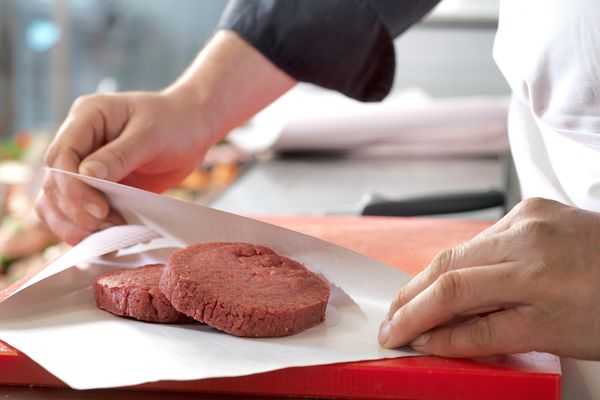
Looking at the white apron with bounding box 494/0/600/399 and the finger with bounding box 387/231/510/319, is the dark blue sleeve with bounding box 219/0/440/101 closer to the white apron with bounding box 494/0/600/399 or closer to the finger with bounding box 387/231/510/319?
the white apron with bounding box 494/0/600/399

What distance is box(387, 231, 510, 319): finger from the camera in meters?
0.78

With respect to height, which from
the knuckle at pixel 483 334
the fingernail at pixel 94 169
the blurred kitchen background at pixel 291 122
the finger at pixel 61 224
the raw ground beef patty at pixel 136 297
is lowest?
the blurred kitchen background at pixel 291 122

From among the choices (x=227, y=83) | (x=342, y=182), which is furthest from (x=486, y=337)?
(x=342, y=182)

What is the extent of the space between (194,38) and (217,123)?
11.1 feet

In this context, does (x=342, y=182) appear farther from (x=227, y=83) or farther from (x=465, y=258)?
(x=465, y=258)

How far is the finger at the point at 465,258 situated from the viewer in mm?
784

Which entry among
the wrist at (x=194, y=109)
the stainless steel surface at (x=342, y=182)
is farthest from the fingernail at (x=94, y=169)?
the stainless steel surface at (x=342, y=182)

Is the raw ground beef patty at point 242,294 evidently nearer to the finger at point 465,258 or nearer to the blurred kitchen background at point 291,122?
the finger at point 465,258

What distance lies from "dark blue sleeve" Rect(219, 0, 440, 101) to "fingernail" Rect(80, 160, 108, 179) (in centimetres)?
43

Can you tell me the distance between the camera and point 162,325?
0.88m

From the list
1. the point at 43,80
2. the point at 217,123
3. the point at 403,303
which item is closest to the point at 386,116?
the point at 217,123

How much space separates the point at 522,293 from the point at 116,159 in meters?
0.67

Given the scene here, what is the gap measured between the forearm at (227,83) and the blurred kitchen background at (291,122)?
1.09ft

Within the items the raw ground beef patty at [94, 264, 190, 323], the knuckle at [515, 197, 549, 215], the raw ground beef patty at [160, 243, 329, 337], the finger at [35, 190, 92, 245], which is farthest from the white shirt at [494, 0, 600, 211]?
the finger at [35, 190, 92, 245]
